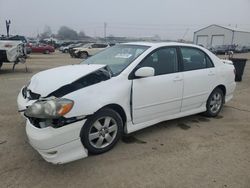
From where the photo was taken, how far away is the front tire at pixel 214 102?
4887mm

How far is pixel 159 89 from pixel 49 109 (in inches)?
69.0

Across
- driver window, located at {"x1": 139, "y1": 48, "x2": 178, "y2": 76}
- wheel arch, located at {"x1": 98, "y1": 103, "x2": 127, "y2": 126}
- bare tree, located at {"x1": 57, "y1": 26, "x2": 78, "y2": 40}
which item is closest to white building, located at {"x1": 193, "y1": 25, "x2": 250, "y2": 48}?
bare tree, located at {"x1": 57, "y1": 26, "x2": 78, "y2": 40}

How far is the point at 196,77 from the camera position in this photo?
4430mm

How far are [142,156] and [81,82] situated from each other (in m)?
1.28

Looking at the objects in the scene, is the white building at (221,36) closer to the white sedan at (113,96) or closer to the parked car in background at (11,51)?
the parked car in background at (11,51)

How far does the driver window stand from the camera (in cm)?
388

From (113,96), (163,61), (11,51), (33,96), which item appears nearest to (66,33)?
(11,51)

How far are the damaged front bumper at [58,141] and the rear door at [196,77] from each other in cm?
213

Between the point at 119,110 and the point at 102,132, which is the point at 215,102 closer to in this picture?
the point at 119,110

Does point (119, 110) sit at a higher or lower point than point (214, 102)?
higher

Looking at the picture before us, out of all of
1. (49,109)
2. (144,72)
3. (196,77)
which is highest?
(144,72)

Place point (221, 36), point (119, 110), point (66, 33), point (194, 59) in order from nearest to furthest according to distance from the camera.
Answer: point (119, 110) → point (194, 59) → point (221, 36) → point (66, 33)

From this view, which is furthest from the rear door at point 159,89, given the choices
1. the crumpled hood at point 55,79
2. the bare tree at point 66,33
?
the bare tree at point 66,33

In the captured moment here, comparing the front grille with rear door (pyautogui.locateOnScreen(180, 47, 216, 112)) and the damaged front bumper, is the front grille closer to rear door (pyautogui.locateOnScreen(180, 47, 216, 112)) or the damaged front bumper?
the damaged front bumper
